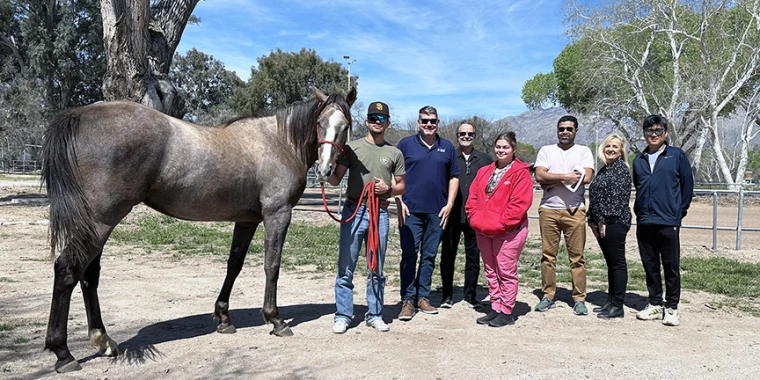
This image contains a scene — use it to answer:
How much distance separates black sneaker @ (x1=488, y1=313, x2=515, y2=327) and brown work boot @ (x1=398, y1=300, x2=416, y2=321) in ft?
2.38

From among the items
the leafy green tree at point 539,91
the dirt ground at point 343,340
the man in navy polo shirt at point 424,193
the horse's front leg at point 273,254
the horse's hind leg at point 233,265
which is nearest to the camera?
the dirt ground at point 343,340

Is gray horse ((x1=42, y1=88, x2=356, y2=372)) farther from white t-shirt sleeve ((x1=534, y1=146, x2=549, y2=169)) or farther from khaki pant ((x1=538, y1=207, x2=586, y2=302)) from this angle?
khaki pant ((x1=538, y1=207, x2=586, y2=302))

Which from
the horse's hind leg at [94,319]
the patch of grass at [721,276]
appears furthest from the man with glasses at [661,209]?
the horse's hind leg at [94,319]

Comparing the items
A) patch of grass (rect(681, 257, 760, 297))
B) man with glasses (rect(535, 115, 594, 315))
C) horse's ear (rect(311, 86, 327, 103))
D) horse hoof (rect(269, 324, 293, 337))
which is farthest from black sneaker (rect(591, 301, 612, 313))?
horse's ear (rect(311, 86, 327, 103))

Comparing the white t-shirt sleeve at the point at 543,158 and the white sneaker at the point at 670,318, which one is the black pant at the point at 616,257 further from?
the white t-shirt sleeve at the point at 543,158

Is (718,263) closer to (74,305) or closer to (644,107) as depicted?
→ (74,305)

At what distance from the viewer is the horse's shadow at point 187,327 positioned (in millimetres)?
3779

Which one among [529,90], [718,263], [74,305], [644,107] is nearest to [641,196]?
[718,263]

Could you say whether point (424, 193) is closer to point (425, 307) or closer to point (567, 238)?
point (425, 307)

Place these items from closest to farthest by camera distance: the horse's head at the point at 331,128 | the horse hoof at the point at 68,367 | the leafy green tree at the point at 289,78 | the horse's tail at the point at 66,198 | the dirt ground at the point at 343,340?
the horse's tail at the point at 66,198 → the horse hoof at the point at 68,367 → the dirt ground at the point at 343,340 → the horse's head at the point at 331,128 → the leafy green tree at the point at 289,78

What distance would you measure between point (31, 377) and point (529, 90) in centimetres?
4963

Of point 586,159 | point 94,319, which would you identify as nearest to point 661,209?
point 586,159

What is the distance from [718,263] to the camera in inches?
312

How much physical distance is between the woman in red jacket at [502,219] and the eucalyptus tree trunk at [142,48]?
7502mm
